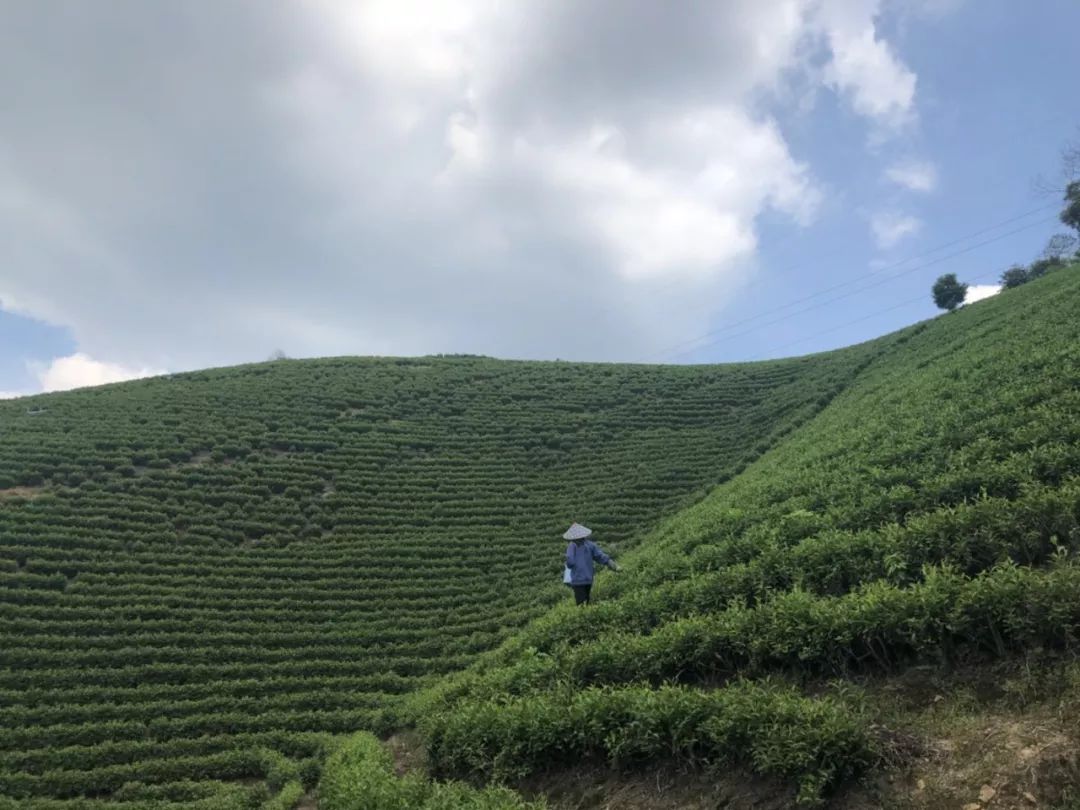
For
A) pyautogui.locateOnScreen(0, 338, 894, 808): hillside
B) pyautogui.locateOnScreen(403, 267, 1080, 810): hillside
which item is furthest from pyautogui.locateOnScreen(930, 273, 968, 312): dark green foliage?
pyautogui.locateOnScreen(403, 267, 1080, 810): hillside

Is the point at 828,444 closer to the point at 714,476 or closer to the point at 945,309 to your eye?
the point at 714,476

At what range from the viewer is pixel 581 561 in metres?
11.4

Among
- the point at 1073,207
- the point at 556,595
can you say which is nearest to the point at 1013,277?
the point at 1073,207

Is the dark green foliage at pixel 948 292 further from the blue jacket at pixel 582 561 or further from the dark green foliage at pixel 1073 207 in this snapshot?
the blue jacket at pixel 582 561

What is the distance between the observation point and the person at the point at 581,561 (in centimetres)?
1130

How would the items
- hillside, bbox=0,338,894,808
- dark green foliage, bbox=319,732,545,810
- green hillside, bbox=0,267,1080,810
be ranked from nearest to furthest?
1. green hillside, bbox=0,267,1080,810
2. dark green foliage, bbox=319,732,545,810
3. hillside, bbox=0,338,894,808

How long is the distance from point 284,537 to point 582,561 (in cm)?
1129

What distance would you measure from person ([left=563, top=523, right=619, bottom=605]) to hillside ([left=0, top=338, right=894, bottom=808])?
355 cm

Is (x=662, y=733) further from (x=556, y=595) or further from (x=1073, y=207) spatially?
(x=1073, y=207)

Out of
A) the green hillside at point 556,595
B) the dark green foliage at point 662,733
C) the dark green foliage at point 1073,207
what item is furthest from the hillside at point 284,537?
the dark green foliage at point 1073,207

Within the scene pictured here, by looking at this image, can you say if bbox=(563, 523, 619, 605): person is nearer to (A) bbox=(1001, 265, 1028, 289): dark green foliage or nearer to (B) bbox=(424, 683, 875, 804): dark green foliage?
(B) bbox=(424, 683, 875, 804): dark green foliage

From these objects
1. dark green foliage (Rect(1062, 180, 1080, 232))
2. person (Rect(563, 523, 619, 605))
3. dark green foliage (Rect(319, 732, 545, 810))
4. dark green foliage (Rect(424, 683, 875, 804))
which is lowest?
dark green foliage (Rect(319, 732, 545, 810))

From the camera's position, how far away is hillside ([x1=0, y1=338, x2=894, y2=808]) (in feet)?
38.0

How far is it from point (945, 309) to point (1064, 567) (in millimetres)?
36993
